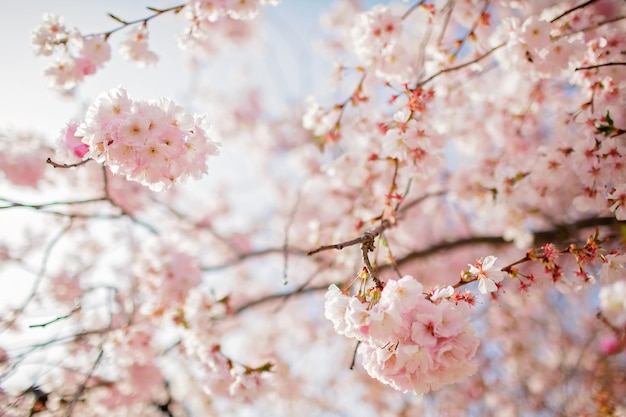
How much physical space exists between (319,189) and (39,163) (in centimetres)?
425

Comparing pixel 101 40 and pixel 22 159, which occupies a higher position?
pixel 22 159

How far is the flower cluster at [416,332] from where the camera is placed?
1.25 metres

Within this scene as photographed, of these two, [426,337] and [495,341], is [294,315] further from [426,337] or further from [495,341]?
[426,337]

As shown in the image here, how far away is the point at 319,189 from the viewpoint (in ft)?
22.9

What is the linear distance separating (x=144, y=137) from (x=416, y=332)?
50.1 inches

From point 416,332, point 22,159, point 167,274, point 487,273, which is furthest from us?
point 22,159

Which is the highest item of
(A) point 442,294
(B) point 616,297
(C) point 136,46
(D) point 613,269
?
(C) point 136,46

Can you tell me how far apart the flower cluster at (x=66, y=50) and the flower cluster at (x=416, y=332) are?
2241mm

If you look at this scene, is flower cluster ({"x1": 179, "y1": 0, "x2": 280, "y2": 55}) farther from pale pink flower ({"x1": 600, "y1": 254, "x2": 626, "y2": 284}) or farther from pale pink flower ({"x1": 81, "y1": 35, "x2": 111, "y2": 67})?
pale pink flower ({"x1": 600, "y1": 254, "x2": 626, "y2": 284})

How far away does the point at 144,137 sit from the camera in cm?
150

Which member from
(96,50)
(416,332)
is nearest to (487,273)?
(416,332)

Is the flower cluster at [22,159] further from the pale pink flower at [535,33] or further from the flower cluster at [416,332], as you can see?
the pale pink flower at [535,33]

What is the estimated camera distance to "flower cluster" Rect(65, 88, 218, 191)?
1.49m

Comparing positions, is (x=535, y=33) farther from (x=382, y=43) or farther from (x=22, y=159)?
(x=22, y=159)
